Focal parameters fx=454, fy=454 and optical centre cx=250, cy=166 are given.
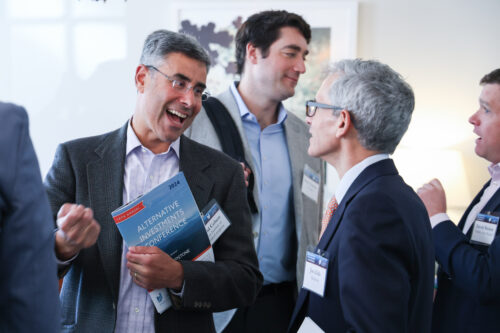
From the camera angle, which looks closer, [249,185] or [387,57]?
[249,185]

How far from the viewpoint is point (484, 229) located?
1819 millimetres

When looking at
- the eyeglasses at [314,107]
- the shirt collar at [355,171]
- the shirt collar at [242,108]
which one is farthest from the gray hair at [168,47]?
the shirt collar at [242,108]

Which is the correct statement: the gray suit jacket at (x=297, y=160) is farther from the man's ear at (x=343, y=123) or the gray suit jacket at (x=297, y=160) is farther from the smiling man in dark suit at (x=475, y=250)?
the man's ear at (x=343, y=123)

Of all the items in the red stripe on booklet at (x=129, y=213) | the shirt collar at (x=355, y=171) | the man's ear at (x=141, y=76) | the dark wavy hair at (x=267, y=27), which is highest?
the dark wavy hair at (x=267, y=27)

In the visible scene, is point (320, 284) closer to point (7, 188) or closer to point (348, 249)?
point (348, 249)

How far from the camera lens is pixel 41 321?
→ 2.54 feet

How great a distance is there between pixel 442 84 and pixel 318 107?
2482mm

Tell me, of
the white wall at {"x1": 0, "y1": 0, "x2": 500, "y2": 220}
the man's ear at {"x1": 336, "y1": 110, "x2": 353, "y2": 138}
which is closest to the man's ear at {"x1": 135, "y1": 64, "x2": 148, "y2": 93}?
the man's ear at {"x1": 336, "y1": 110, "x2": 353, "y2": 138}

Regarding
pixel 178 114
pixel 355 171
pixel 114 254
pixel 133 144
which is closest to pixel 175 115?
pixel 178 114

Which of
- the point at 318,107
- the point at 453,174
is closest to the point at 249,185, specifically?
the point at 318,107

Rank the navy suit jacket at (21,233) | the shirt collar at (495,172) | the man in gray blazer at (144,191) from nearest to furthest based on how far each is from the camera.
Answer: the navy suit jacket at (21,233) → the man in gray blazer at (144,191) → the shirt collar at (495,172)

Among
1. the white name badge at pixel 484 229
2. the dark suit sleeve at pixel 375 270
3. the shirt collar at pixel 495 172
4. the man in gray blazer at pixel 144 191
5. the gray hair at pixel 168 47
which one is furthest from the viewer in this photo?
the shirt collar at pixel 495 172

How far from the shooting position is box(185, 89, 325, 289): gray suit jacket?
2.25 meters

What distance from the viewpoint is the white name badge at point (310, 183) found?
240cm
